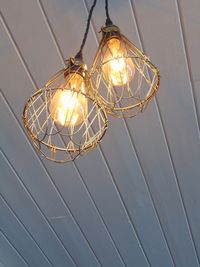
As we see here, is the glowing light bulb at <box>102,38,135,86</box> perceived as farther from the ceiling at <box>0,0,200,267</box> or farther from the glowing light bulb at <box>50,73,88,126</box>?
the ceiling at <box>0,0,200,267</box>

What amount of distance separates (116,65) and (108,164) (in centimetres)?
65

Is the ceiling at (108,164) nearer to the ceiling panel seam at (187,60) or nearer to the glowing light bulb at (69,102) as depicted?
the ceiling panel seam at (187,60)

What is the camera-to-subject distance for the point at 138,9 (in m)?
0.90

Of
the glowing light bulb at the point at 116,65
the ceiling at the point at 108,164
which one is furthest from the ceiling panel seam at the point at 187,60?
the glowing light bulb at the point at 116,65

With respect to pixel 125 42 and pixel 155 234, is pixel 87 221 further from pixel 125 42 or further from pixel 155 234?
pixel 125 42

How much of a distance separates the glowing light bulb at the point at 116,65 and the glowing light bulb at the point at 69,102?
5 cm

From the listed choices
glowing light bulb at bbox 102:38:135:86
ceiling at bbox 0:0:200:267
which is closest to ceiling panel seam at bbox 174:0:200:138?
ceiling at bbox 0:0:200:267

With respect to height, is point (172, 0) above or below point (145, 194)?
above

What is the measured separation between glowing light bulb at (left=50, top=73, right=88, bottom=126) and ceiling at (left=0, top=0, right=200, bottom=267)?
34 centimetres

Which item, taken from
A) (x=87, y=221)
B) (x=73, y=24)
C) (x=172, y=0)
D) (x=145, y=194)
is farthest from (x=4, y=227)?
(x=172, y=0)

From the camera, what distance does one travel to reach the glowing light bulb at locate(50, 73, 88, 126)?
0.60 m

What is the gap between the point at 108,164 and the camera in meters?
1.25

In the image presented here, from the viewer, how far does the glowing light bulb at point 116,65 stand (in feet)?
2.09

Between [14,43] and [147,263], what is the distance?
1.12 m
